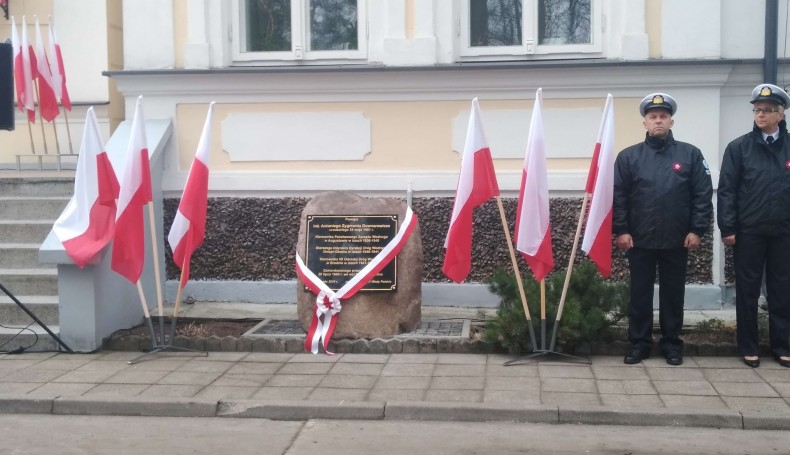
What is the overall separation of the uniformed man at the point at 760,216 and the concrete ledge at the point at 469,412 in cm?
205

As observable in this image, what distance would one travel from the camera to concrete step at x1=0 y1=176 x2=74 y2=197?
9.98 meters

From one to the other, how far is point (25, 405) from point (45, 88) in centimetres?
513

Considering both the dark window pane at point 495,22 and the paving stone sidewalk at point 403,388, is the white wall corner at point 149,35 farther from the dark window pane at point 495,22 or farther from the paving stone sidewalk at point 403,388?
the paving stone sidewalk at point 403,388

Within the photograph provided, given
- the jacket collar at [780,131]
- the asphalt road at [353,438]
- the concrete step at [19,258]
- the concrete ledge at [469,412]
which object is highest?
the jacket collar at [780,131]

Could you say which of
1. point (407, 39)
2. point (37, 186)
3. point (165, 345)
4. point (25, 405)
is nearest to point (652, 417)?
point (165, 345)

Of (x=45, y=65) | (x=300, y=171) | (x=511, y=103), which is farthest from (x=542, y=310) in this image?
(x=45, y=65)

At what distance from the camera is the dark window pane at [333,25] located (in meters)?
10.1

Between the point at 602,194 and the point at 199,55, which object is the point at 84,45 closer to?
the point at 199,55

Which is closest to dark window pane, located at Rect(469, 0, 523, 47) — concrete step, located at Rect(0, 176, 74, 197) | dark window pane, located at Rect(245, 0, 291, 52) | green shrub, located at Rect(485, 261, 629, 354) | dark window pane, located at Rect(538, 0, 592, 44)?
dark window pane, located at Rect(538, 0, 592, 44)

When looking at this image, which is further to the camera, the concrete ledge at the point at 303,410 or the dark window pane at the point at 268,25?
the dark window pane at the point at 268,25

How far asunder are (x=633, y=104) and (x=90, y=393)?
226 inches

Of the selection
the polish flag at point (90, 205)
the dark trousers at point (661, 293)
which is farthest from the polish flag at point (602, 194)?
the polish flag at point (90, 205)

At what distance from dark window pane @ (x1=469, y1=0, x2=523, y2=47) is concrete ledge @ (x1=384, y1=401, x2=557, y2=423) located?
463 centimetres

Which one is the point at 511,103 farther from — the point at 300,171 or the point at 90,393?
the point at 90,393
